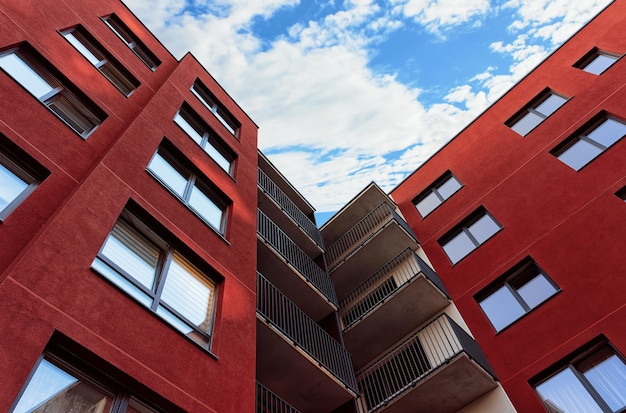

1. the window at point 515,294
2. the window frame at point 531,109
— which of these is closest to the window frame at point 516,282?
the window at point 515,294

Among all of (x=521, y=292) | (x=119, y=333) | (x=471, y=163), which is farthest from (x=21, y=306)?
(x=471, y=163)

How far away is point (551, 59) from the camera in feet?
62.8

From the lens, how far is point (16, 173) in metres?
7.71

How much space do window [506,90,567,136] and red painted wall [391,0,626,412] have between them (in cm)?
30

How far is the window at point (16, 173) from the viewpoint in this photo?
734 centimetres

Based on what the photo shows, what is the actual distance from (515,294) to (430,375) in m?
4.05

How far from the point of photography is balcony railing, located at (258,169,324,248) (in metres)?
18.6

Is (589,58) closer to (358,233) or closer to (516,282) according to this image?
(516,282)

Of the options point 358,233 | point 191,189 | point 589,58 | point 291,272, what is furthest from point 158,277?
point 589,58

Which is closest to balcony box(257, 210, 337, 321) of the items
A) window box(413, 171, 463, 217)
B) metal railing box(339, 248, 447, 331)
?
metal railing box(339, 248, 447, 331)

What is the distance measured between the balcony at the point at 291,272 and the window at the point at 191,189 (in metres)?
2.29

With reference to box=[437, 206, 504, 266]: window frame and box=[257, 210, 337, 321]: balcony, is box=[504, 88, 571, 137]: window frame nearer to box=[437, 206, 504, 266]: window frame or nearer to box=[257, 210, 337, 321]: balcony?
box=[437, 206, 504, 266]: window frame

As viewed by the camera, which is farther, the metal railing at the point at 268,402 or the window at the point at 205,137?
the window at the point at 205,137

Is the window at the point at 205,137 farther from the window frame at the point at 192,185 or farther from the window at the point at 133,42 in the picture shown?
the window at the point at 133,42
